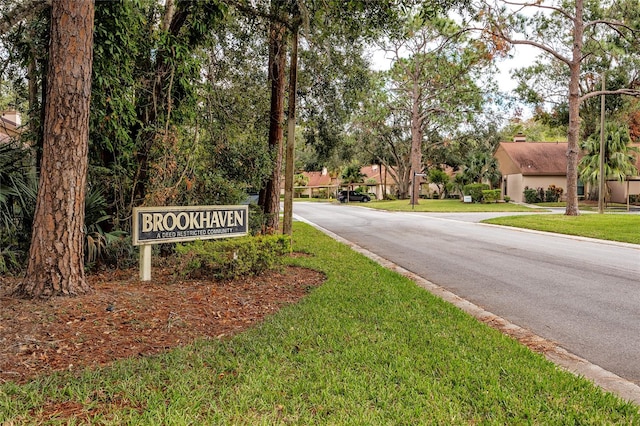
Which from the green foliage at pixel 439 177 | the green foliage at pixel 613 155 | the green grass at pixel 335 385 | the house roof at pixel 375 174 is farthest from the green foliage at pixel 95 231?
the house roof at pixel 375 174

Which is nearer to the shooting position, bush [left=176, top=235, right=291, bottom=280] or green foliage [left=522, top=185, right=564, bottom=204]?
bush [left=176, top=235, right=291, bottom=280]

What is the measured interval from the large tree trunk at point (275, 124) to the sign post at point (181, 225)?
2.95 m

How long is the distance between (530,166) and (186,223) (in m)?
37.4

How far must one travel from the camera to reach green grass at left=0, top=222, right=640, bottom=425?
2.58 meters

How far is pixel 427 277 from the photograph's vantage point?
7.51 metres

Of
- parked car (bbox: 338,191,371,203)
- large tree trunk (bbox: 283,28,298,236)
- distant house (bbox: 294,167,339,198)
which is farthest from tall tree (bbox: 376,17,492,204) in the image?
distant house (bbox: 294,167,339,198)

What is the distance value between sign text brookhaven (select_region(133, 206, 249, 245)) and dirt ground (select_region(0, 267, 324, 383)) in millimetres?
629

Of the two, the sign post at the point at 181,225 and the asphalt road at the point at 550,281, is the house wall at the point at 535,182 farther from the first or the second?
the sign post at the point at 181,225

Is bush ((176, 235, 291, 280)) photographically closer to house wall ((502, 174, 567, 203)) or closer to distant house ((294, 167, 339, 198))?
house wall ((502, 174, 567, 203))

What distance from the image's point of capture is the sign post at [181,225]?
5617 millimetres

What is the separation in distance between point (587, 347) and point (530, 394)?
1.65 metres

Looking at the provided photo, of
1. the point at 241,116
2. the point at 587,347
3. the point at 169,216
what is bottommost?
the point at 587,347

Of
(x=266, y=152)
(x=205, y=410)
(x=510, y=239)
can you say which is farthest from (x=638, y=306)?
(x=510, y=239)

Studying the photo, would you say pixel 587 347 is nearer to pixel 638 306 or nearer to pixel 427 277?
pixel 638 306
